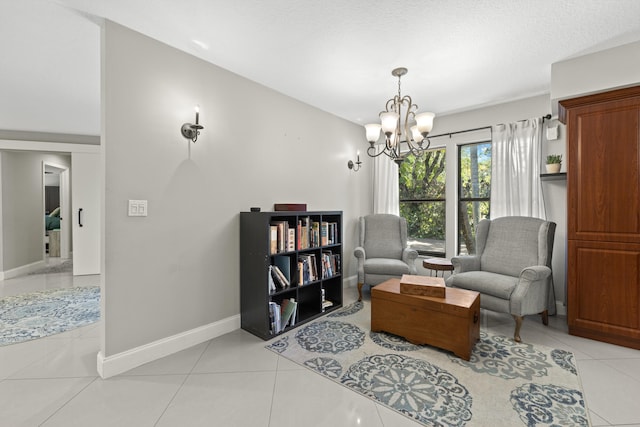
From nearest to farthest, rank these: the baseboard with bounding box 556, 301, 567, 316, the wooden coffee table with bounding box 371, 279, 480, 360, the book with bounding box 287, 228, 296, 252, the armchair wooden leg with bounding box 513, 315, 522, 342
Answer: the wooden coffee table with bounding box 371, 279, 480, 360, the armchair wooden leg with bounding box 513, 315, 522, 342, the book with bounding box 287, 228, 296, 252, the baseboard with bounding box 556, 301, 567, 316

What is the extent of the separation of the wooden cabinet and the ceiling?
0.58 meters

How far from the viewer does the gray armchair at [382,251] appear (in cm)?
346

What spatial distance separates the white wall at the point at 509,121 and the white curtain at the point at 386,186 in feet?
2.37

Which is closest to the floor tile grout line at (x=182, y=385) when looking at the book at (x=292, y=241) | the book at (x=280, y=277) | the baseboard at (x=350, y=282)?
the book at (x=280, y=277)

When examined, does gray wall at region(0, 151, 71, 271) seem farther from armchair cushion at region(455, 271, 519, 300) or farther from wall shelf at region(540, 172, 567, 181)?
wall shelf at region(540, 172, 567, 181)

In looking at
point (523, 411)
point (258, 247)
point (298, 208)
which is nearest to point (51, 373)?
point (258, 247)

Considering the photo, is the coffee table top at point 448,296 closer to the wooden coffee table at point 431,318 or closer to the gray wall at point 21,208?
the wooden coffee table at point 431,318

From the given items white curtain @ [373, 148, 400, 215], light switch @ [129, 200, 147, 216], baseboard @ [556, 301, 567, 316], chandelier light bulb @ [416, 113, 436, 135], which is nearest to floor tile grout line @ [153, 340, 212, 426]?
light switch @ [129, 200, 147, 216]

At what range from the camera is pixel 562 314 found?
3080 mm

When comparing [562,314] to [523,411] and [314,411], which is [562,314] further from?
[314,411]

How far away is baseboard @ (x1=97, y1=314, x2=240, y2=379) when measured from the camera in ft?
6.33

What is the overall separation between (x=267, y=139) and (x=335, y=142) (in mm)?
1257

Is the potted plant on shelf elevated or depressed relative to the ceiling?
depressed

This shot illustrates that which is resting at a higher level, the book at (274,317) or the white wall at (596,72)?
the white wall at (596,72)
